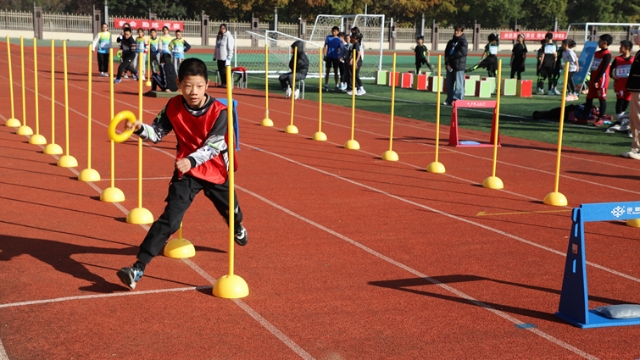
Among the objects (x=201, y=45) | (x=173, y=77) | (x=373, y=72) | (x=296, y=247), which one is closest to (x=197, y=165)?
(x=296, y=247)

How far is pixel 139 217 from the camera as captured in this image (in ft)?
27.1

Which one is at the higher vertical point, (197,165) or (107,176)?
(197,165)

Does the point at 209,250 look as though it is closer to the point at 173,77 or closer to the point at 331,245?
the point at 331,245

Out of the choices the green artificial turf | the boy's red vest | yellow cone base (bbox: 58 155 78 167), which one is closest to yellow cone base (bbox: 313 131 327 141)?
the green artificial turf

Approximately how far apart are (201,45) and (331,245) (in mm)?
56926

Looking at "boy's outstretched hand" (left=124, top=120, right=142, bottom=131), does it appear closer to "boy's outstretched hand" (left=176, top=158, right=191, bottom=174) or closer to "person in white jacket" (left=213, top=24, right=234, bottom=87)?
"boy's outstretched hand" (left=176, top=158, right=191, bottom=174)

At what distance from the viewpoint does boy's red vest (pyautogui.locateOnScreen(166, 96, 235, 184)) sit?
6141 mm

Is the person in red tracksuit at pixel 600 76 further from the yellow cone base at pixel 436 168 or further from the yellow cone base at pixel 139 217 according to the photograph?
the yellow cone base at pixel 139 217

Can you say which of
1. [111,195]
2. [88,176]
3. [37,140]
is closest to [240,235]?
[111,195]

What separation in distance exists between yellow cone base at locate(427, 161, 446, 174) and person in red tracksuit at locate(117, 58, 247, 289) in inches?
245

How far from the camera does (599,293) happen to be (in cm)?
648

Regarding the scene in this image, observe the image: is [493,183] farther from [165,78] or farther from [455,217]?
[165,78]

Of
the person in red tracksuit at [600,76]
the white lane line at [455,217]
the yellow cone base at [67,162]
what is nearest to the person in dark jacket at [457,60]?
the person in red tracksuit at [600,76]

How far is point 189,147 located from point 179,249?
1.20 meters
